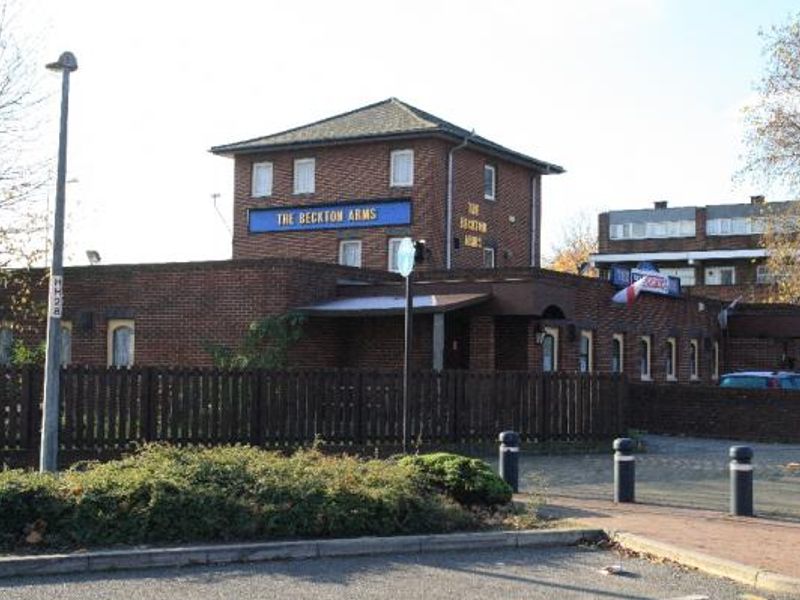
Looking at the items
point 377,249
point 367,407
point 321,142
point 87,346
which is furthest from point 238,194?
point 367,407

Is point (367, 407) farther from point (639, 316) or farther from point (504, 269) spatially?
point (639, 316)

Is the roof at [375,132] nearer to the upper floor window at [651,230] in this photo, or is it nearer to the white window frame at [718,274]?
the white window frame at [718,274]

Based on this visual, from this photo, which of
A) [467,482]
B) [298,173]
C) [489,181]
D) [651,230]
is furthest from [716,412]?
[651,230]

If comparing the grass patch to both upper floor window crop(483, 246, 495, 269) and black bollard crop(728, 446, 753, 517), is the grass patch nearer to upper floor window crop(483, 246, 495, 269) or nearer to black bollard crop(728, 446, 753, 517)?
black bollard crop(728, 446, 753, 517)

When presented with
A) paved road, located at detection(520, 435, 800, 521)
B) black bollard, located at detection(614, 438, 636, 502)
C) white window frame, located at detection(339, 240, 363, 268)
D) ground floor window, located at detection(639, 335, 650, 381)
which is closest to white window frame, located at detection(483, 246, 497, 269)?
white window frame, located at detection(339, 240, 363, 268)

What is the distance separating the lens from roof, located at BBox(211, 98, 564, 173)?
3225cm

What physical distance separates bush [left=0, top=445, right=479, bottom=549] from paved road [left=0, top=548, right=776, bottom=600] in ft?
2.12

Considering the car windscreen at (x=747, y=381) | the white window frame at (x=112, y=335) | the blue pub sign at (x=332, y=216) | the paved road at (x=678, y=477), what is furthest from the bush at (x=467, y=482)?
the blue pub sign at (x=332, y=216)

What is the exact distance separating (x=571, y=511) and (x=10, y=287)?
16.3m

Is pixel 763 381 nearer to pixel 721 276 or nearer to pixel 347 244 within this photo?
pixel 347 244

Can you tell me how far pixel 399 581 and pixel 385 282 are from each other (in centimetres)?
1658

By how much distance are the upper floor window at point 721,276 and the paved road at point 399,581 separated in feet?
217

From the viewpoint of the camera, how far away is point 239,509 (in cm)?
965

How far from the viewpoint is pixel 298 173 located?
3434 centimetres
